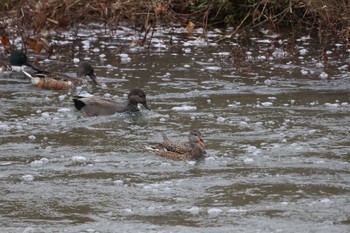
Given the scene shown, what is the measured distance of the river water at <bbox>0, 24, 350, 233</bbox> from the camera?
28.9 feet

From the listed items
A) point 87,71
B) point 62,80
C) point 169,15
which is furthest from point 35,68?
point 169,15

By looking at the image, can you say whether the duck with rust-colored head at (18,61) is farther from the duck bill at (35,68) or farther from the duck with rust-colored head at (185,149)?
the duck with rust-colored head at (185,149)

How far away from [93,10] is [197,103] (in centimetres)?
691

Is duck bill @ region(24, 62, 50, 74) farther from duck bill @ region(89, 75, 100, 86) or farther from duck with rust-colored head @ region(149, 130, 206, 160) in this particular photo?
duck with rust-colored head @ region(149, 130, 206, 160)

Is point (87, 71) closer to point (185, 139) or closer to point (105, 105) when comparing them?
point (105, 105)

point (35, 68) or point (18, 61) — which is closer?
point (35, 68)

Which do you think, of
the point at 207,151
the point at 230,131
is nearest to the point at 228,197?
the point at 207,151

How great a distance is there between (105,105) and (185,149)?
2.81m

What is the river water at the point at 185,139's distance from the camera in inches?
347

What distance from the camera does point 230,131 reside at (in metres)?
12.2

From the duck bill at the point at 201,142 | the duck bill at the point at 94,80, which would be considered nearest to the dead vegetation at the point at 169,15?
the duck bill at the point at 94,80

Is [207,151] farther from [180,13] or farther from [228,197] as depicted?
[180,13]

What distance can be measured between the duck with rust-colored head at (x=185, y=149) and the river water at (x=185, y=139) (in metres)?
0.11

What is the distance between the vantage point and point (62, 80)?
15617mm
